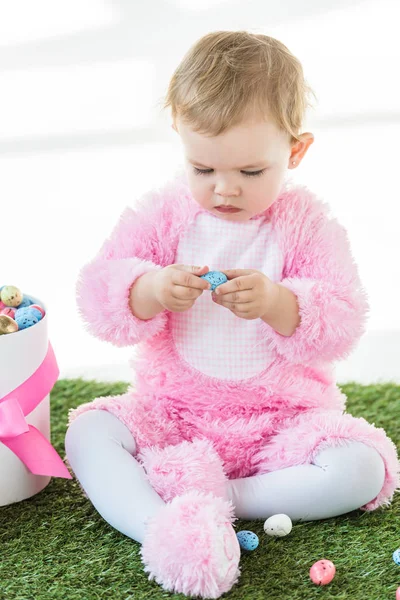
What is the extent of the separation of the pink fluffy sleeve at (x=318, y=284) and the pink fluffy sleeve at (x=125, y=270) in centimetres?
18

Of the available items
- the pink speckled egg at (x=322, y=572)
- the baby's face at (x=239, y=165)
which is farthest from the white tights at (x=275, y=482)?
the baby's face at (x=239, y=165)

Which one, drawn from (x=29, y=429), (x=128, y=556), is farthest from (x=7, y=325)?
(x=128, y=556)

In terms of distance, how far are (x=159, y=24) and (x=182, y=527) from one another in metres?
1.86

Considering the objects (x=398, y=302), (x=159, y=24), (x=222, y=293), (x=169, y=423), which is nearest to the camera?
(x=222, y=293)

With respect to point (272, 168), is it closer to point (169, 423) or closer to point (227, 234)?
point (227, 234)

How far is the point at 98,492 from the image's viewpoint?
1.26m

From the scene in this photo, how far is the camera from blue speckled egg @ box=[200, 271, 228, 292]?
4.07ft

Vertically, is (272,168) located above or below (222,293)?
above

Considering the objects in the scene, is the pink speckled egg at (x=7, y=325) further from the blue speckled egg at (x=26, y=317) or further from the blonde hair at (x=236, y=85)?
the blonde hair at (x=236, y=85)

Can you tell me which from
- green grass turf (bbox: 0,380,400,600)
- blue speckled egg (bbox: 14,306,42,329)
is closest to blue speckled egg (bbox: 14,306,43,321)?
blue speckled egg (bbox: 14,306,42,329)

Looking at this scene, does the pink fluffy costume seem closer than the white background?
Yes

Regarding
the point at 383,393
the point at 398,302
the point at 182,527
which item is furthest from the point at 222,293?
the point at 398,302

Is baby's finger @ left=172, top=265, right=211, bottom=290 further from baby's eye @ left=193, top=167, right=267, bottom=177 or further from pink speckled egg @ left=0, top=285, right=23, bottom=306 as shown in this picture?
pink speckled egg @ left=0, top=285, right=23, bottom=306

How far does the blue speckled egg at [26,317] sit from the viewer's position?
134 cm
